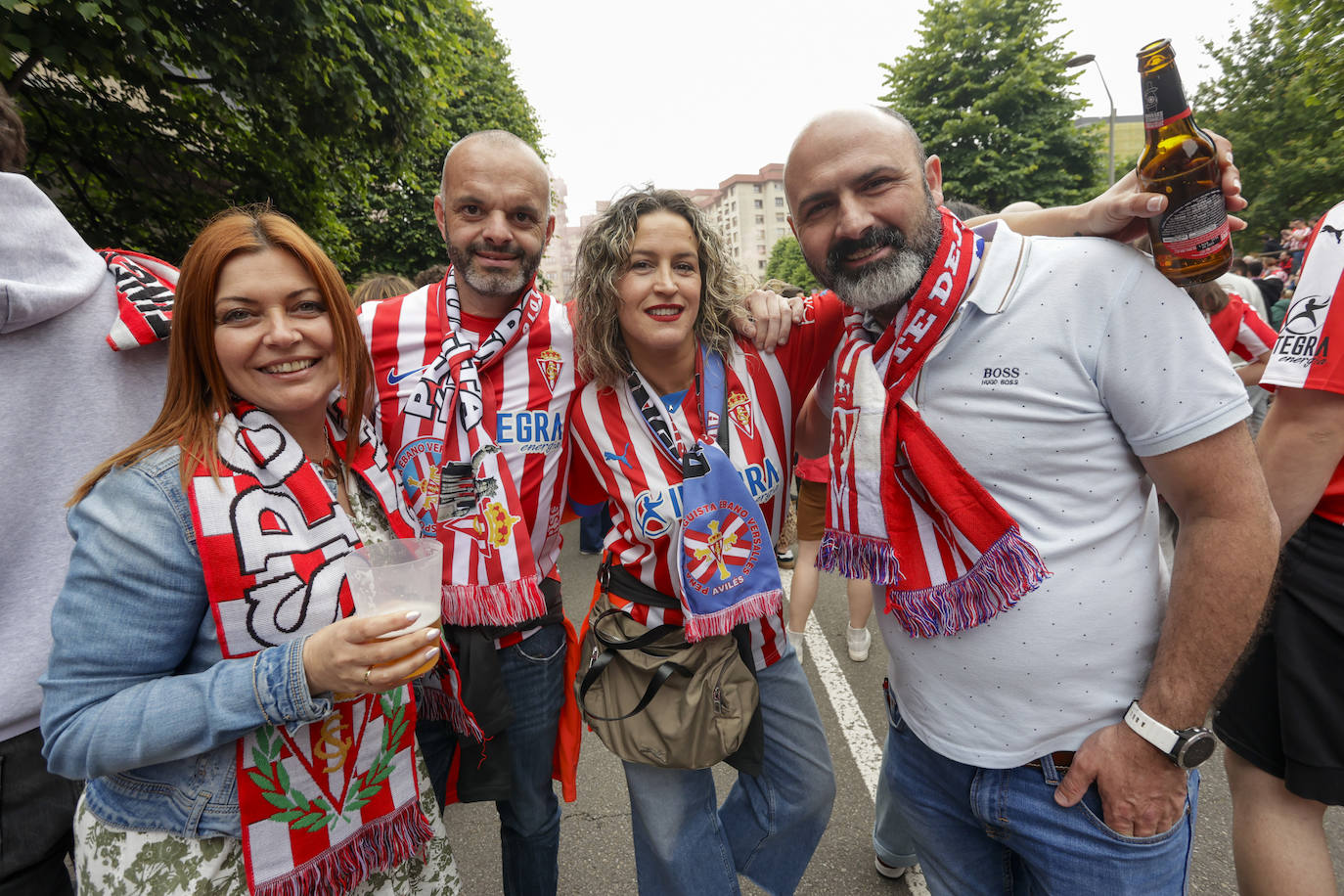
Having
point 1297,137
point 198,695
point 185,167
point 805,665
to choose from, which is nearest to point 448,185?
point 198,695

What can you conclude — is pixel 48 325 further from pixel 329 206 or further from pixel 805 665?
pixel 329 206

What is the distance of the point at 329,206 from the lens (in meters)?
6.14

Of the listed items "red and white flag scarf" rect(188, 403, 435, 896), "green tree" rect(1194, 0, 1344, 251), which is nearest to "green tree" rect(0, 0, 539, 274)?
"red and white flag scarf" rect(188, 403, 435, 896)

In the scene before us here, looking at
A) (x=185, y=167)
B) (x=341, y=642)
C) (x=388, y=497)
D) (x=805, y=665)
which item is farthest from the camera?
(x=185, y=167)

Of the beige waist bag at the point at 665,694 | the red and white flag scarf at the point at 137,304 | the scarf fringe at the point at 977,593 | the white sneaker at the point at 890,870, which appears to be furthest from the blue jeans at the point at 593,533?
the scarf fringe at the point at 977,593

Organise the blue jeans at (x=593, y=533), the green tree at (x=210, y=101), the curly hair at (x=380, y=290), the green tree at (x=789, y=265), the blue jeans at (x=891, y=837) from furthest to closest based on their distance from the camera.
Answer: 1. the green tree at (x=789, y=265)
2. the blue jeans at (x=593, y=533)
3. the curly hair at (x=380, y=290)
4. the green tree at (x=210, y=101)
5. the blue jeans at (x=891, y=837)

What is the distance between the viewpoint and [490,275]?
2182 millimetres

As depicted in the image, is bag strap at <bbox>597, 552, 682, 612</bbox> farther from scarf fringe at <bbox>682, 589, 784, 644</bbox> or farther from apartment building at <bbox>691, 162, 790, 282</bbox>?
apartment building at <bbox>691, 162, 790, 282</bbox>

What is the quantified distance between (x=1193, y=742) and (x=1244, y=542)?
403mm

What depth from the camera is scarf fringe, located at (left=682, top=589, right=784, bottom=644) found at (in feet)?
5.74

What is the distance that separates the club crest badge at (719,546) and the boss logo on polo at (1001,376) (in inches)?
27.9

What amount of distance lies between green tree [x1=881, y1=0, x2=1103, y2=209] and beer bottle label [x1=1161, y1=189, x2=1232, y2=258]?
20.9m

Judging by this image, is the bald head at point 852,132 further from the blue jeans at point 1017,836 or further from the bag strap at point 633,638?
the blue jeans at point 1017,836

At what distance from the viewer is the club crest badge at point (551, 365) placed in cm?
217
